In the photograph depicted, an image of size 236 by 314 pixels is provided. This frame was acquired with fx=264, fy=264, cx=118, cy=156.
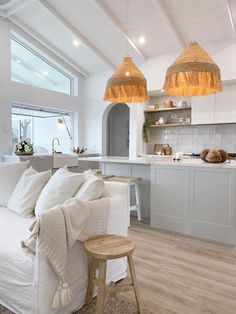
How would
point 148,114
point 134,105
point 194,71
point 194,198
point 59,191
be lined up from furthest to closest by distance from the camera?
point 148,114 → point 134,105 → point 194,198 → point 194,71 → point 59,191

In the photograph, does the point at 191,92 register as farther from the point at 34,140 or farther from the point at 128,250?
the point at 34,140

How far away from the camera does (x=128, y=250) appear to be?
170 cm

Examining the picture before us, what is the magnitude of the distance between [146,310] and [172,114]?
5097 millimetres

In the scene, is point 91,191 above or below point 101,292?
above

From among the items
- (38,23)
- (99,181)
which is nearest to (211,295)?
(99,181)

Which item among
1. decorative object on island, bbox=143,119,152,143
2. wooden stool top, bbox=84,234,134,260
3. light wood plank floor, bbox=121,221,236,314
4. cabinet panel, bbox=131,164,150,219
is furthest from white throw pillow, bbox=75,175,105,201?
decorative object on island, bbox=143,119,152,143

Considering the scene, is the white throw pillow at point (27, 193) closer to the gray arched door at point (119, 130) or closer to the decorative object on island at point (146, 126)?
the decorative object on island at point (146, 126)

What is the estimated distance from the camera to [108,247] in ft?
5.67


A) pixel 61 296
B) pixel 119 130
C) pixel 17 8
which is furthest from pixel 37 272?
pixel 119 130

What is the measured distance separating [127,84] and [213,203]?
5.79 ft

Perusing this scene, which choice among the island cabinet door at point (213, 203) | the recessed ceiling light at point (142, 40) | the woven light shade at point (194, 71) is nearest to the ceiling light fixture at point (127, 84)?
the woven light shade at point (194, 71)

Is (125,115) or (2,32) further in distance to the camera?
(125,115)

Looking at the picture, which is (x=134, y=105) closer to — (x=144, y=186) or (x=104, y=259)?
(x=144, y=186)

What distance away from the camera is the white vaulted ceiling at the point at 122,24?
430cm
